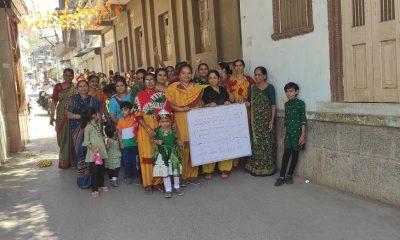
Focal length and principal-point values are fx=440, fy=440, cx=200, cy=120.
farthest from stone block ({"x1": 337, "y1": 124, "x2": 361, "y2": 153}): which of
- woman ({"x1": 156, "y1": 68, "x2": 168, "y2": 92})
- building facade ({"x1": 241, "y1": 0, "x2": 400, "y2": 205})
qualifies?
woman ({"x1": 156, "y1": 68, "x2": 168, "y2": 92})

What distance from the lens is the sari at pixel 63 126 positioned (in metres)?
7.80

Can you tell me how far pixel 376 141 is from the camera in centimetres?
Answer: 473

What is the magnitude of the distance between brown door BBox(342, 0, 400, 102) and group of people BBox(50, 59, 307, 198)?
2.81 ft

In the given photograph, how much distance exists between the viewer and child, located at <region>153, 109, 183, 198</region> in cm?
564

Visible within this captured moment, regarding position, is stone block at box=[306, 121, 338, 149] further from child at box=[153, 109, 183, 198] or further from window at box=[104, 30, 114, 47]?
window at box=[104, 30, 114, 47]

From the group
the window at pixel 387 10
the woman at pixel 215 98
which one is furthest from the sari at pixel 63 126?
the window at pixel 387 10

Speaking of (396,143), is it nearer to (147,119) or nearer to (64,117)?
(147,119)

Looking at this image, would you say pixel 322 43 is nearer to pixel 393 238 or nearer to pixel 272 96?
pixel 272 96

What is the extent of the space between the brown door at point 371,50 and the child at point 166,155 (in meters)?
2.25

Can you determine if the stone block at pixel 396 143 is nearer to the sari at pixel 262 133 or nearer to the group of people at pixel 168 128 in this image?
the group of people at pixel 168 128

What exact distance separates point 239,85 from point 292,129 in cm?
119

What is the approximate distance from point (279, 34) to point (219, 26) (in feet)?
9.62

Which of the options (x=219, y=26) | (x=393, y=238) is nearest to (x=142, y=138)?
(x=393, y=238)

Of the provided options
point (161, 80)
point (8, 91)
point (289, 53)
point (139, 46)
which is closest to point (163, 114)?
point (161, 80)
